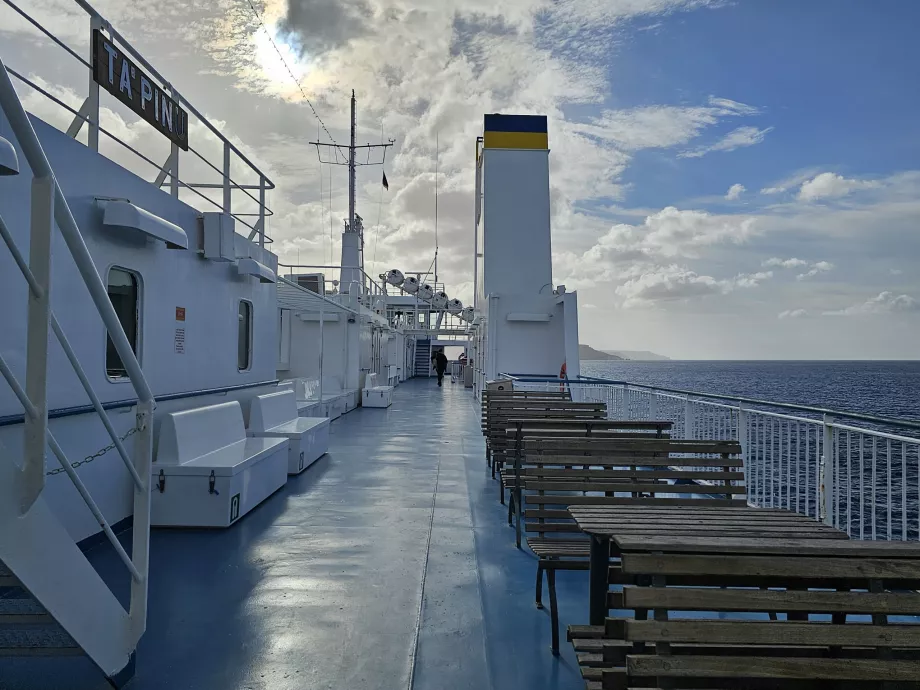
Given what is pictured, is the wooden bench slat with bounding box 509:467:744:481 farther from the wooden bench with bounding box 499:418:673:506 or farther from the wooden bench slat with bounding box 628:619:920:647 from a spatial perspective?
the wooden bench slat with bounding box 628:619:920:647

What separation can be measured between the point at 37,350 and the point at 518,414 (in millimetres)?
5163

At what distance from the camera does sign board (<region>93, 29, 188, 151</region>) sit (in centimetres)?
476

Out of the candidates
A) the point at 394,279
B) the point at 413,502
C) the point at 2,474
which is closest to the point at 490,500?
the point at 413,502

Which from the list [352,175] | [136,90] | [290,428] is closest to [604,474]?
[290,428]

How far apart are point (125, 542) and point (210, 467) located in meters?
0.79

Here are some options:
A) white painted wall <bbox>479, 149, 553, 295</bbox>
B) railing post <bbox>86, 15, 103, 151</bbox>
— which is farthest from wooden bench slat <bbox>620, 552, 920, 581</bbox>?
white painted wall <bbox>479, 149, 553, 295</bbox>

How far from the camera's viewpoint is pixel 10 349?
374 cm

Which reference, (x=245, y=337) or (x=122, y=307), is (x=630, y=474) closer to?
(x=122, y=307)

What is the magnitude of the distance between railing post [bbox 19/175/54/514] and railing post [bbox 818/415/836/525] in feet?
13.5

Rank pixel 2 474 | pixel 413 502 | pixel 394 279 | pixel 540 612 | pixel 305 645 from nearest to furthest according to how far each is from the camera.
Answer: pixel 2 474, pixel 305 645, pixel 540 612, pixel 413 502, pixel 394 279

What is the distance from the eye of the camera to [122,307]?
495 centimetres

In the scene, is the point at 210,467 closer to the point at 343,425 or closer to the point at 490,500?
the point at 490,500

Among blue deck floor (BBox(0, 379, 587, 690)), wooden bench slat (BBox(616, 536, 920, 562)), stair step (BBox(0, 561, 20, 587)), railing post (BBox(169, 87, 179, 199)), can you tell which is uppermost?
railing post (BBox(169, 87, 179, 199))

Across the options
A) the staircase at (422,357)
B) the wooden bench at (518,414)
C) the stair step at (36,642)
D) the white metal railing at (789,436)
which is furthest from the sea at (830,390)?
the staircase at (422,357)
